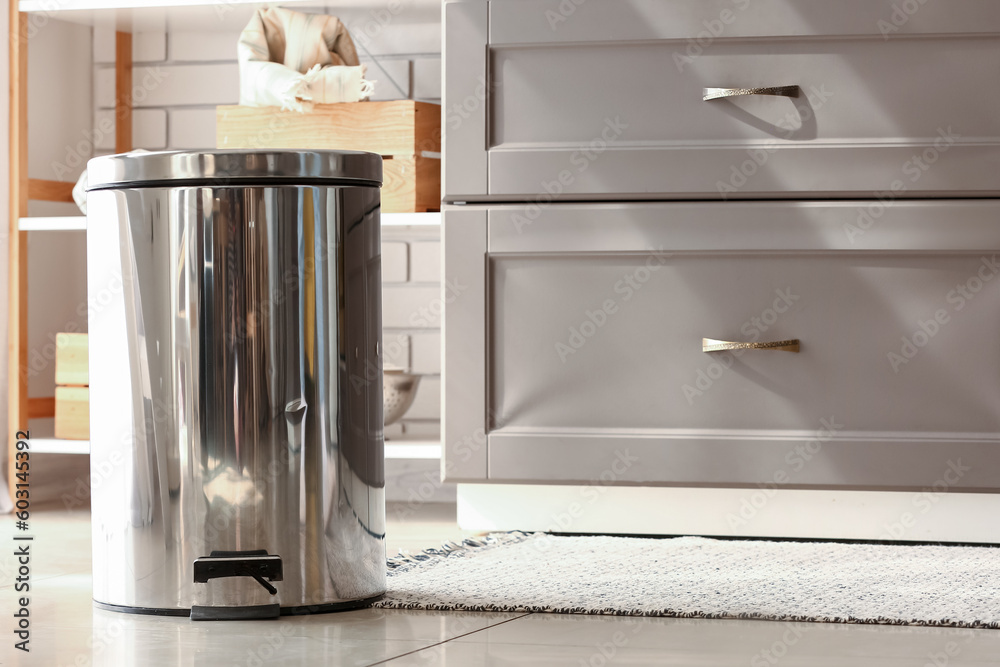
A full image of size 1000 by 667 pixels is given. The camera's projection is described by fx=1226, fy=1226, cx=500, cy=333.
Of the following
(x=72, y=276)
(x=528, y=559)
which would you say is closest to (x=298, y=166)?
(x=528, y=559)

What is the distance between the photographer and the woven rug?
4.02 ft

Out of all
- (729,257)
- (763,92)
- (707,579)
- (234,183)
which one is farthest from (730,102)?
(234,183)

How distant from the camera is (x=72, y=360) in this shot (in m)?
2.13

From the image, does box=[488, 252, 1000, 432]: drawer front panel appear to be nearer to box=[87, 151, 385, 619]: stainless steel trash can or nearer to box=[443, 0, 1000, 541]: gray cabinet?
box=[443, 0, 1000, 541]: gray cabinet

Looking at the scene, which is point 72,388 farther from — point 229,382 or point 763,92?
point 763,92

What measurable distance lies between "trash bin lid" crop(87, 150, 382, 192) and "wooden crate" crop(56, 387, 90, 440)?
3.19 feet

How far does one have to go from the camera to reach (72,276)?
2.42 m

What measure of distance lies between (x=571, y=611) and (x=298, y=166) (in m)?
0.52

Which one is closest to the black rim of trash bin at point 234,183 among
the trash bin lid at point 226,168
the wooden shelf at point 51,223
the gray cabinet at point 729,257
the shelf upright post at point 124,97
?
the trash bin lid at point 226,168

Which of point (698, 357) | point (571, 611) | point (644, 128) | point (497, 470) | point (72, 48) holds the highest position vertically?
point (72, 48)

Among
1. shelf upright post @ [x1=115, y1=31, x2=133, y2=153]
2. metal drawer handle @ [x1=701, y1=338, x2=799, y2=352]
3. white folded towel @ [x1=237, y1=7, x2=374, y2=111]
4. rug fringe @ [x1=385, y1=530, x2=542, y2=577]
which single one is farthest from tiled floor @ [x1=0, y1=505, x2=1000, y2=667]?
shelf upright post @ [x1=115, y1=31, x2=133, y2=153]

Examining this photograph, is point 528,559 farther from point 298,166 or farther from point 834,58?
point 834,58

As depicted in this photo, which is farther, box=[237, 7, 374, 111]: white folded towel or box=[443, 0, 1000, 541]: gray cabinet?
box=[237, 7, 374, 111]: white folded towel

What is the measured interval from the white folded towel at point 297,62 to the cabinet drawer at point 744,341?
41 centimetres
